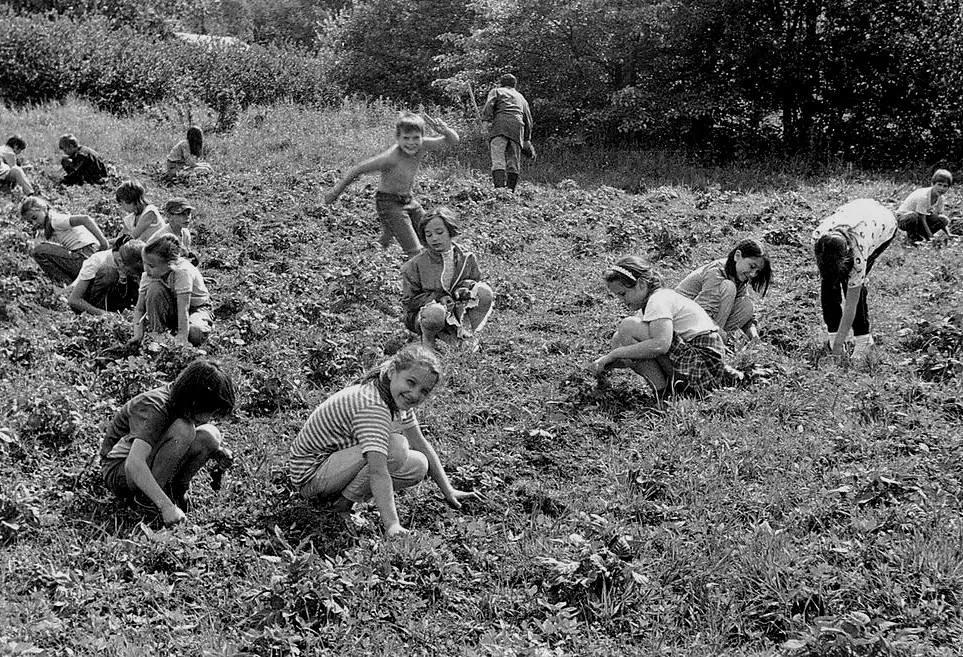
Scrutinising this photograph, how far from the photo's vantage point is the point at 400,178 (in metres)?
8.23

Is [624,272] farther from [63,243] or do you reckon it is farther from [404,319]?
[63,243]

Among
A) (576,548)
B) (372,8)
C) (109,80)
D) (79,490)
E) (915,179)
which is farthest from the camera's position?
(372,8)

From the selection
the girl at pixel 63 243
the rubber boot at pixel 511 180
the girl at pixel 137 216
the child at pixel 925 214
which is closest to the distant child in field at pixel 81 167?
the girl at pixel 63 243

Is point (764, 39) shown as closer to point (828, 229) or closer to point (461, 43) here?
point (461, 43)

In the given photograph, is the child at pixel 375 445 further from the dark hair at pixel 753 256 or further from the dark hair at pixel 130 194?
the dark hair at pixel 130 194

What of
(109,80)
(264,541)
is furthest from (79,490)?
(109,80)

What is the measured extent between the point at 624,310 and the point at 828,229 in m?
2.06

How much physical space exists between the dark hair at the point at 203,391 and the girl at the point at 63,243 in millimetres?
4868

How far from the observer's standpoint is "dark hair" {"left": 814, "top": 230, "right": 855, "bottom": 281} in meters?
6.56

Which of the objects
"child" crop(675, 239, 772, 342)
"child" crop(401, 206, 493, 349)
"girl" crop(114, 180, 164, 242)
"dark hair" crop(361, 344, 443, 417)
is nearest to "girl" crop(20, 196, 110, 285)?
"girl" crop(114, 180, 164, 242)

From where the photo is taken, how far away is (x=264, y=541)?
458 cm

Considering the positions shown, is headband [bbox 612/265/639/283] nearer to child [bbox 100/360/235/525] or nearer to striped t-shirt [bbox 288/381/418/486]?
striped t-shirt [bbox 288/381/418/486]

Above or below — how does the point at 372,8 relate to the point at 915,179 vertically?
above

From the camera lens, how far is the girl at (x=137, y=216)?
8.62 metres
